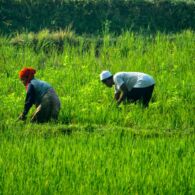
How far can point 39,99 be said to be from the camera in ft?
30.2

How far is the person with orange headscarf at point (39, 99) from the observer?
8999 mm

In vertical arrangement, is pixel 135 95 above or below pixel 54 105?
above

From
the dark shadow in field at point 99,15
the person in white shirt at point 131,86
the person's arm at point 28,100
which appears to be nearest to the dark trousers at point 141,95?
the person in white shirt at point 131,86

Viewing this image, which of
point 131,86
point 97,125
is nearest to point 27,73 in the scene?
point 97,125

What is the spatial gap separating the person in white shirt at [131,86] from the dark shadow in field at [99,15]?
805 centimetres

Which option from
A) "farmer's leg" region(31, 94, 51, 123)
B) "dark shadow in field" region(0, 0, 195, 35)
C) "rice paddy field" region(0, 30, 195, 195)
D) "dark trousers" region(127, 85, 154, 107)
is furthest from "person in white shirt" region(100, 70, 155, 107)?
"dark shadow in field" region(0, 0, 195, 35)

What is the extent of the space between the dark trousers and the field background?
0.85 feet

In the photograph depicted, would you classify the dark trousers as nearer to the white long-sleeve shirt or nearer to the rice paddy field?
the white long-sleeve shirt

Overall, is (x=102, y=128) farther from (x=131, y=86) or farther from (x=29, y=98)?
(x=131, y=86)

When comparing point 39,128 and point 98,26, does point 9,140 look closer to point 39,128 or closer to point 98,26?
point 39,128

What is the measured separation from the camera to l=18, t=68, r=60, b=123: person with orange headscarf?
8999 millimetres

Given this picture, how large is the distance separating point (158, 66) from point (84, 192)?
722 cm

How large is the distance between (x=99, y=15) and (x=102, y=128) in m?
10.5

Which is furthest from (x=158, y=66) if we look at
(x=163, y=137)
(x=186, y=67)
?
(x=163, y=137)
